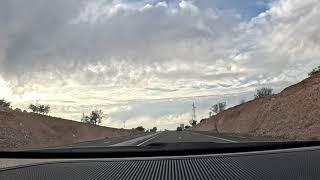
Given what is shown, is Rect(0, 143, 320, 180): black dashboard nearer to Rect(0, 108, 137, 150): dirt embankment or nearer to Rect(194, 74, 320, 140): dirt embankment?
Rect(194, 74, 320, 140): dirt embankment

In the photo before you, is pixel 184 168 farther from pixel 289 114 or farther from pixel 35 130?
pixel 35 130

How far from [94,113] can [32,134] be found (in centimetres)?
9917

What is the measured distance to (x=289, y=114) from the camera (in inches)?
2554

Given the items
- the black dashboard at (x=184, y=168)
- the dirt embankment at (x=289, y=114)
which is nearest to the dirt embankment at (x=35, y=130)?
the dirt embankment at (x=289, y=114)

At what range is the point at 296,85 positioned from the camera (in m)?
75.4

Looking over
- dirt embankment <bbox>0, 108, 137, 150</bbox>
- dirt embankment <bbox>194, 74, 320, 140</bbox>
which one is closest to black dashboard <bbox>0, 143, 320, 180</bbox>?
dirt embankment <bbox>194, 74, 320, 140</bbox>

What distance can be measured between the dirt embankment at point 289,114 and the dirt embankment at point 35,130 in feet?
77.8

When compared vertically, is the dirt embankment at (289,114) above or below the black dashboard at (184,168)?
above

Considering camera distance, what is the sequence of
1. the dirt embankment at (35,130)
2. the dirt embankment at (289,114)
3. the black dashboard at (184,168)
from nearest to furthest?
the black dashboard at (184,168), the dirt embankment at (289,114), the dirt embankment at (35,130)

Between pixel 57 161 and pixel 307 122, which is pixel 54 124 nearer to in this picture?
pixel 307 122

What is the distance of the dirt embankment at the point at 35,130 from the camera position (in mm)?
55075

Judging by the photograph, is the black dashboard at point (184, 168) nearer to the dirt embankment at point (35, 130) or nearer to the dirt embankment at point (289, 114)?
the dirt embankment at point (289, 114)

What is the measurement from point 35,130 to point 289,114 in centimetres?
2977

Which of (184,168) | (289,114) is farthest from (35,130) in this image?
(184,168)
